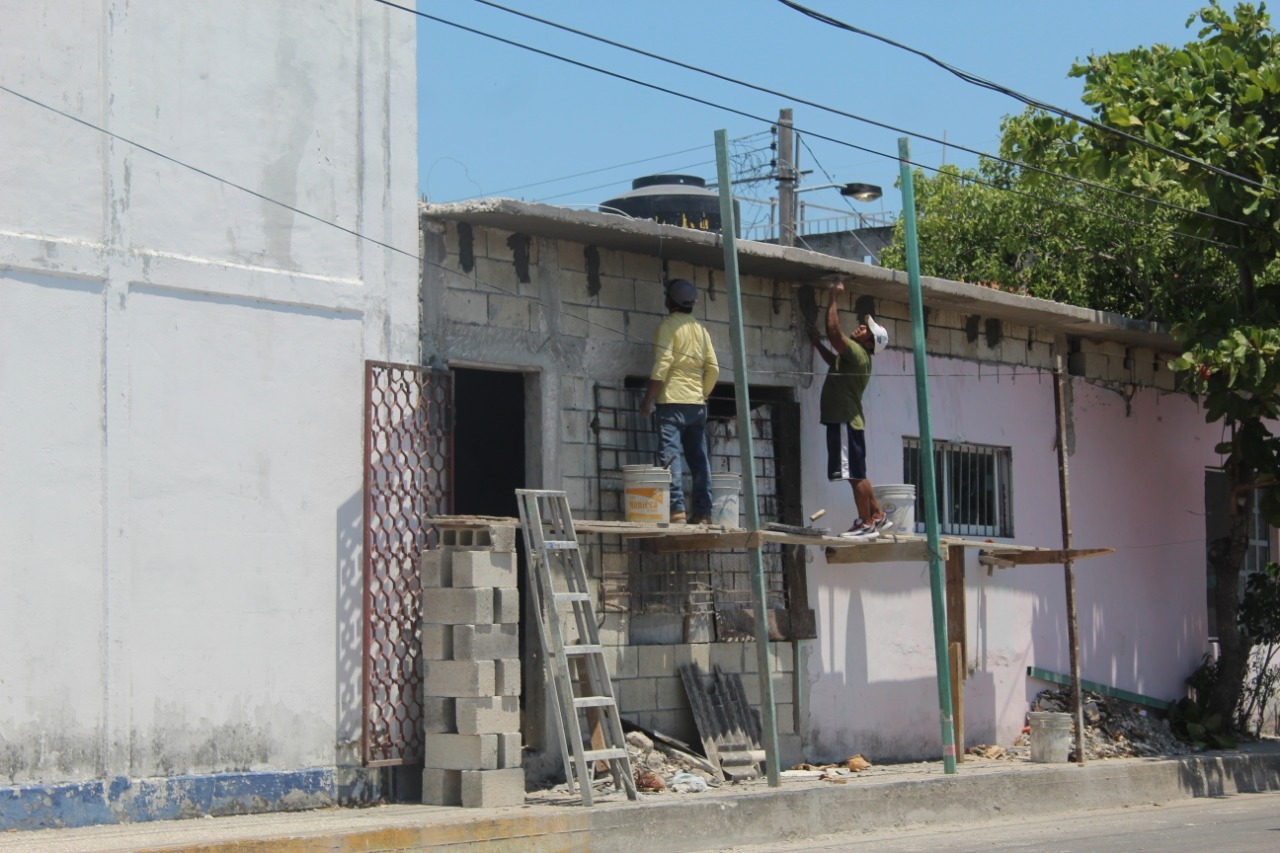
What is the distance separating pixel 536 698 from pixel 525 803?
121cm

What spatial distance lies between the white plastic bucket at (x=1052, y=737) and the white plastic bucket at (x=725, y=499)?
336cm

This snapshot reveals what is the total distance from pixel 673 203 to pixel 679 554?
327 inches

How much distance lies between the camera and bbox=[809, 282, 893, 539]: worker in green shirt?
43.0ft

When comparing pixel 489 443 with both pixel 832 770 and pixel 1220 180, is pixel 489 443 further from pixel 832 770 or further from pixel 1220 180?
pixel 1220 180

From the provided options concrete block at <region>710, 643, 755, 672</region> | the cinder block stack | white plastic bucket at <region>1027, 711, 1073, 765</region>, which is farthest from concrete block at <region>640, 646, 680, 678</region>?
white plastic bucket at <region>1027, 711, 1073, 765</region>

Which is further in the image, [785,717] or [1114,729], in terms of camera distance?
[1114,729]

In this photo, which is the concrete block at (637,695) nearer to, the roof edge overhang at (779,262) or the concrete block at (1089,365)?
the roof edge overhang at (779,262)

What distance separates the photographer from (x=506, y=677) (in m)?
10.3

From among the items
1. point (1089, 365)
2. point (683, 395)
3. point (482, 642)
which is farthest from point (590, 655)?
point (1089, 365)

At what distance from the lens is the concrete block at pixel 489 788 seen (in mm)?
10062

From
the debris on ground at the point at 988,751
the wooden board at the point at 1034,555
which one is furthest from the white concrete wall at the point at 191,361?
the debris on ground at the point at 988,751

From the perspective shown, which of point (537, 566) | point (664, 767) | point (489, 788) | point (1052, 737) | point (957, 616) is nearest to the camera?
point (489, 788)

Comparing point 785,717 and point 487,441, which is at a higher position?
point 487,441

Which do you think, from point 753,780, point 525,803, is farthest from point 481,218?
point 753,780
